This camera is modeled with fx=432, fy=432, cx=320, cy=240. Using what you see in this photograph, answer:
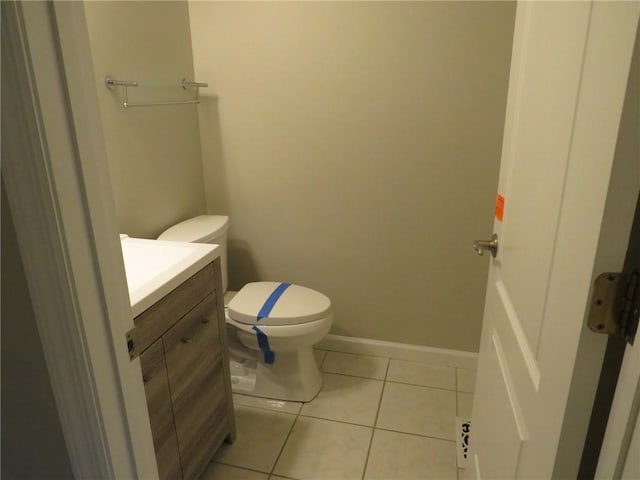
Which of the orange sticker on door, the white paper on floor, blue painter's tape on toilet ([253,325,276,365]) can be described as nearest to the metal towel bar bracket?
blue painter's tape on toilet ([253,325,276,365])

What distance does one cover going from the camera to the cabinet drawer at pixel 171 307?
3.73ft

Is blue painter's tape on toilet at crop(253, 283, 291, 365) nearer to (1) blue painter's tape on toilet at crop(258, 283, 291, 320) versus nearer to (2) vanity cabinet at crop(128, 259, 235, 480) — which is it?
(1) blue painter's tape on toilet at crop(258, 283, 291, 320)

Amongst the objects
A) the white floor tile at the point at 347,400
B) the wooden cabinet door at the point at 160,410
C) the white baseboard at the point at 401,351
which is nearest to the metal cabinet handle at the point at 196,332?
the wooden cabinet door at the point at 160,410

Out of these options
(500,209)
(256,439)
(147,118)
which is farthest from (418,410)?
(147,118)

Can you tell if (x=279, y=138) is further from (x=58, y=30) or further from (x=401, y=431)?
(x=58, y=30)

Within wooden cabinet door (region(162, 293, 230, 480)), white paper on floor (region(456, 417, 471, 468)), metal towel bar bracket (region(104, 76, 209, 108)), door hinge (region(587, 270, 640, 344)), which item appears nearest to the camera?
door hinge (region(587, 270, 640, 344))

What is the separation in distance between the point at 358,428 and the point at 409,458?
251 mm

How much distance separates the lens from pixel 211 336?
5.07 feet

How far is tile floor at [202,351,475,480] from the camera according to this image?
1.68 metres

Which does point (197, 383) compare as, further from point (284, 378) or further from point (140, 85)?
point (140, 85)

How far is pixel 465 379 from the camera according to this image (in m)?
2.21

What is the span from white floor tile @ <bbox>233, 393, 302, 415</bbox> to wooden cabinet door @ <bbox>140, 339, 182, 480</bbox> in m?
0.70

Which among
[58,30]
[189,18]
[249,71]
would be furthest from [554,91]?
[189,18]

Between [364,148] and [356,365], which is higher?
[364,148]
